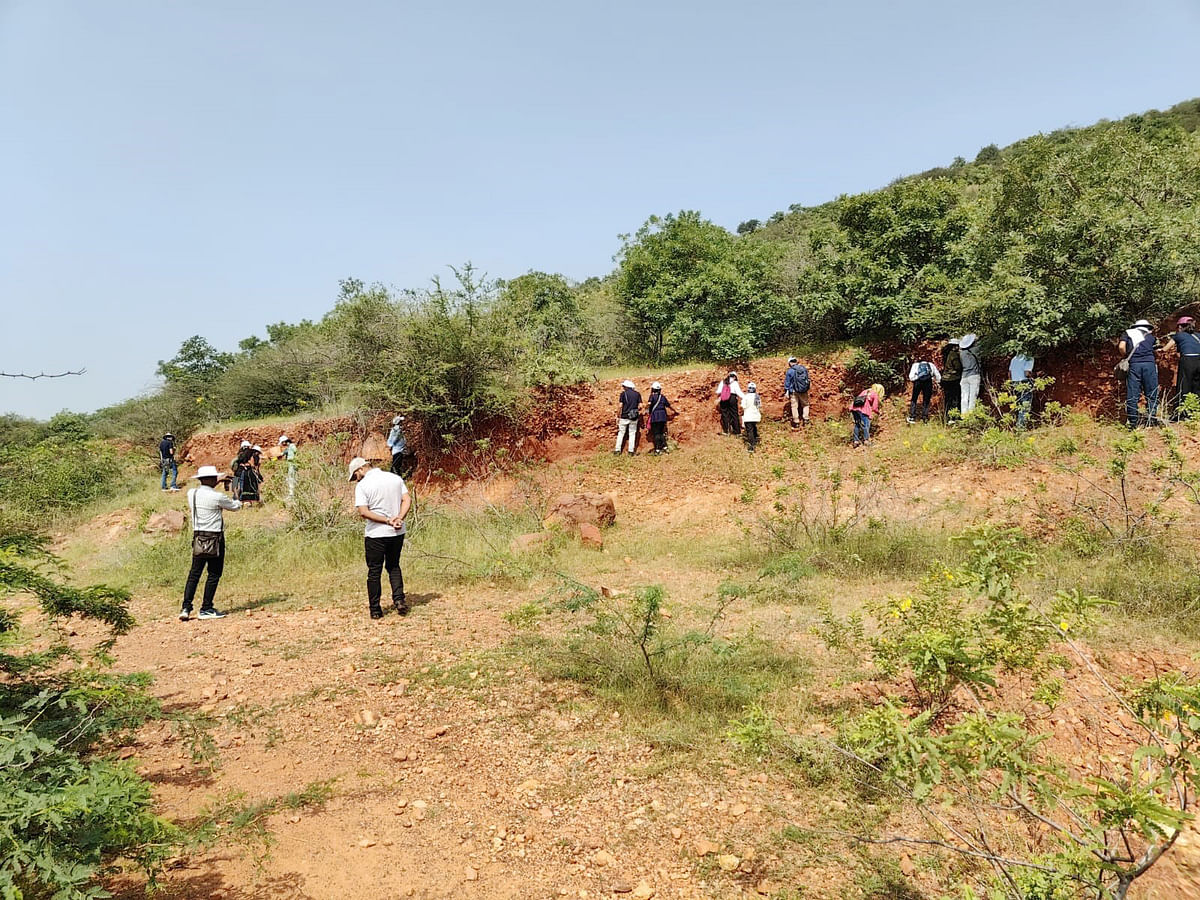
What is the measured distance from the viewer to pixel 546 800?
3102 millimetres

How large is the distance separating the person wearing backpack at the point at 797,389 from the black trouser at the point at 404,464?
8073 millimetres

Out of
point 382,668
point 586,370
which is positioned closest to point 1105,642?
point 382,668

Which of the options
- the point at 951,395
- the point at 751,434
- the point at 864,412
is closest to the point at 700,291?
the point at 751,434

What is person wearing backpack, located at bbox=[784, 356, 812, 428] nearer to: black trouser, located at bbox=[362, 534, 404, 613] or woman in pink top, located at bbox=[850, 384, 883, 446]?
woman in pink top, located at bbox=[850, 384, 883, 446]

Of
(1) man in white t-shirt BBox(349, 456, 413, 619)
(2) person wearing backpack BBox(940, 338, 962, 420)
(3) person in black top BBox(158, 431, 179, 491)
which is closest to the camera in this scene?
(1) man in white t-shirt BBox(349, 456, 413, 619)

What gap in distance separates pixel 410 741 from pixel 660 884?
1.79 m

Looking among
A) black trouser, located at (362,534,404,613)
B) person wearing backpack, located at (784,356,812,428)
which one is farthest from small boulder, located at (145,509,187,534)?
person wearing backpack, located at (784,356,812,428)

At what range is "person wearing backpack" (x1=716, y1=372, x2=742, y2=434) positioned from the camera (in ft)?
40.3

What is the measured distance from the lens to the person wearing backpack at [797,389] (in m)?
12.0

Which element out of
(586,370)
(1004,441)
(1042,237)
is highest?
(1042,237)

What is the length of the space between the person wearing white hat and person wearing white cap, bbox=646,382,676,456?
5227 millimetres

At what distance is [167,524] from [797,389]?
38.2ft

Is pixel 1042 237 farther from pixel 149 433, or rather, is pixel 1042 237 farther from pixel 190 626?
pixel 149 433

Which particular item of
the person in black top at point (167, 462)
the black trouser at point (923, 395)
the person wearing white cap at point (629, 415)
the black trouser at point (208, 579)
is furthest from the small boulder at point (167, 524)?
the black trouser at point (923, 395)
